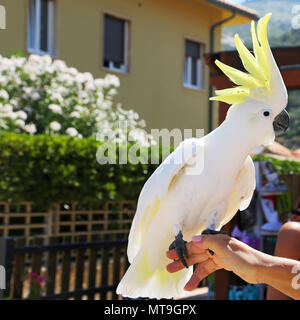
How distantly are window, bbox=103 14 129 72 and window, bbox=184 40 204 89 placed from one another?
150 centimetres

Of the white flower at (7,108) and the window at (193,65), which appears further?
the window at (193,65)

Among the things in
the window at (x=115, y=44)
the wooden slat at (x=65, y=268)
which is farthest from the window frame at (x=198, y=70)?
the wooden slat at (x=65, y=268)

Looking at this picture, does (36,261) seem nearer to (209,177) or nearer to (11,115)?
(11,115)

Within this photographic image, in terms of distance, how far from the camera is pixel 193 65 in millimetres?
9797

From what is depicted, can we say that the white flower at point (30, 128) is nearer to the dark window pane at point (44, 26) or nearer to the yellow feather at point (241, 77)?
the dark window pane at point (44, 26)

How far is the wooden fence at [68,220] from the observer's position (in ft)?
15.8

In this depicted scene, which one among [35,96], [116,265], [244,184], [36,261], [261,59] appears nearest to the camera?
[261,59]

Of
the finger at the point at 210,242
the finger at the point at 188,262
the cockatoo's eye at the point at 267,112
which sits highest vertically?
the cockatoo's eye at the point at 267,112

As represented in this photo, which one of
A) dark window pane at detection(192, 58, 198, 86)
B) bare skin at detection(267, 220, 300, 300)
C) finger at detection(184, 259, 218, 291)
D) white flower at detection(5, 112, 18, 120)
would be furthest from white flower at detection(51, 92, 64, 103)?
dark window pane at detection(192, 58, 198, 86)

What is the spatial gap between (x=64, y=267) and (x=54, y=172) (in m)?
1.13

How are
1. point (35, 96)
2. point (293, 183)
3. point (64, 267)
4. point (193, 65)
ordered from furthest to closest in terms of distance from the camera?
point (193, 65)
point (35, 96)
point (293, 183)
point (64, 267)

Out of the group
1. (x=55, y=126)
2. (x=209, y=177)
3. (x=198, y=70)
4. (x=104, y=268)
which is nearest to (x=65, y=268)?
(x=104, y=268)

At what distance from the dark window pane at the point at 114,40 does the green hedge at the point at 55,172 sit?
3647 mm

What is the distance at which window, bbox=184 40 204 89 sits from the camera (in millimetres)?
9625
